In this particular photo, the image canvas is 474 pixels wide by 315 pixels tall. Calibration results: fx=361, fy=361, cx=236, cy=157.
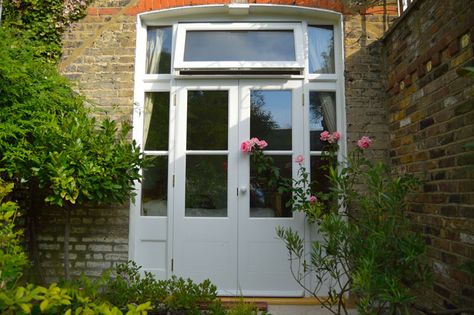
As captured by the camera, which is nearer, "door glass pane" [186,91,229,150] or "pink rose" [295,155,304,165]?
"pink rose" [295,155,304,165]

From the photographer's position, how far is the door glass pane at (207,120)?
146 inches

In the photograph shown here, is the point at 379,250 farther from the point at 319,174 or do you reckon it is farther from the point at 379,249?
the point at 319,174

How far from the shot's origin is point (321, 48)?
3.85 meters

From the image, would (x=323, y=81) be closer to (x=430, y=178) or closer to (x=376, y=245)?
(x=430, y=178)

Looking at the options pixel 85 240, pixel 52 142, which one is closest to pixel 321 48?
pixel 52 142

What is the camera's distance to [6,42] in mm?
2939

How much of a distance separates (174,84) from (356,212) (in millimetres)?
2213

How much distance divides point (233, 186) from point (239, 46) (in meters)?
1.48

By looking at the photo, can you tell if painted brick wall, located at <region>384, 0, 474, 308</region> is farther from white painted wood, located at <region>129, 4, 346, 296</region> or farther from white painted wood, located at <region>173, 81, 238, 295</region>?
white painted wood, located at <region>173, 81, 238, 295</region>

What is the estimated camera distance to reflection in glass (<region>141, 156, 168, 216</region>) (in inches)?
145

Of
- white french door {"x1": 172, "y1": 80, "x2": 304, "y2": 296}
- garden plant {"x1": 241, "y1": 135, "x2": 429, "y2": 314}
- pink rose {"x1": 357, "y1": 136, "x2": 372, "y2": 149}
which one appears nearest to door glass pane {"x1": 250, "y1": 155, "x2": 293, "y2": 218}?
white french door {"x1": 172, "y1": 80, "x2": 304, "y2": 296}

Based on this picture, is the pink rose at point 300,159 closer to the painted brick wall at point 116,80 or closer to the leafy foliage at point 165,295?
the painted brick wall at point 116,80

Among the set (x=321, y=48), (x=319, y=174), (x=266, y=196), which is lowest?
(x=266, y=196)

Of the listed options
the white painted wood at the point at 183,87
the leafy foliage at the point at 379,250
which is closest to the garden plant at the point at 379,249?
the leafy foliage at the point at 379,250
